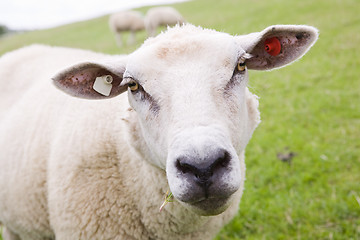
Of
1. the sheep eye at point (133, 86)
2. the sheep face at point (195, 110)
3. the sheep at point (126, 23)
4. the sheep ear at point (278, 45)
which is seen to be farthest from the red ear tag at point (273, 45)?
the sheep at point (126, 23)

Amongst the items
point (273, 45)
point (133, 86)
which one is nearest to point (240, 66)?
point (273, 45)

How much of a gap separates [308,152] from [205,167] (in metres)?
3.56

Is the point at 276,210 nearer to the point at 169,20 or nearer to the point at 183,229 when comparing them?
the point at 183,229

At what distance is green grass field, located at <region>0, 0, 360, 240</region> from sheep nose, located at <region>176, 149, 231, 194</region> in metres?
1.03

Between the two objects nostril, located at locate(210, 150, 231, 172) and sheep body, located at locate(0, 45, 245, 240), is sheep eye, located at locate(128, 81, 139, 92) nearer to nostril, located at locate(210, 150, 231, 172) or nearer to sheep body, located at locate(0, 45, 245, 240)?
sheep body, located at locate(0, 45, 245, 240)

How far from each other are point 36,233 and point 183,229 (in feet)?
4.67

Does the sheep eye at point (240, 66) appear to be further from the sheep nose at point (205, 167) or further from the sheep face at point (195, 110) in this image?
the sheep nose at point (205, 167)

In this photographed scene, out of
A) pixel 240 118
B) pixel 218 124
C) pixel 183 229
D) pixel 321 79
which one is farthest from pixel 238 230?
pixel 321 79

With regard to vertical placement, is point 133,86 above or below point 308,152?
above

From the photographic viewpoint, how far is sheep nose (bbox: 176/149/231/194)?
1.45 meters

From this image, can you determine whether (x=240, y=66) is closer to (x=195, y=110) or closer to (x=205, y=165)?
(x=195, y=110)

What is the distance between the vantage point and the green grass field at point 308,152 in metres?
3.42

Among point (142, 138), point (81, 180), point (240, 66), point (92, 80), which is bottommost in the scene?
point (81, 180)

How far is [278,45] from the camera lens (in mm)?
2143
